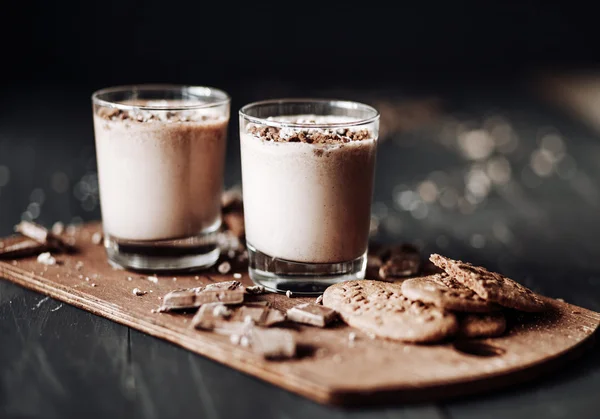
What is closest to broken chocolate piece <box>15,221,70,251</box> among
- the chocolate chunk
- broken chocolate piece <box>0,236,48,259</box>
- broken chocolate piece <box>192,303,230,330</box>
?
broken chocolate piece <box>0,236,48,259</box>

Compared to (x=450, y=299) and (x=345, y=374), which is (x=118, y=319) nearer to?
(x=345, y=374)

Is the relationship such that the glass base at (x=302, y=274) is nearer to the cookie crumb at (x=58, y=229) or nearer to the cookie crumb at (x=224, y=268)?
the cookie crumb at (x=224, y=268)

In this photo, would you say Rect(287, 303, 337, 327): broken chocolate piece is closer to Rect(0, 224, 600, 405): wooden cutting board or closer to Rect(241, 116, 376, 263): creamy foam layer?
Rect(0, 224, 600, 405): wooden cutting board

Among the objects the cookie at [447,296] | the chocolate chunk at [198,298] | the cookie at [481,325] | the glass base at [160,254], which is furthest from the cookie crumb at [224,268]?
the cookie at [481,325]

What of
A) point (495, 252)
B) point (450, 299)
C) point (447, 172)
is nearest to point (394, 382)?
point (450, 299)

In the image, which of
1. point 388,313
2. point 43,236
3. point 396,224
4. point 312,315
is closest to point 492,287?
point 388,313

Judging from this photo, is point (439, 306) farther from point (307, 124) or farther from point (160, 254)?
point (160, 254)
